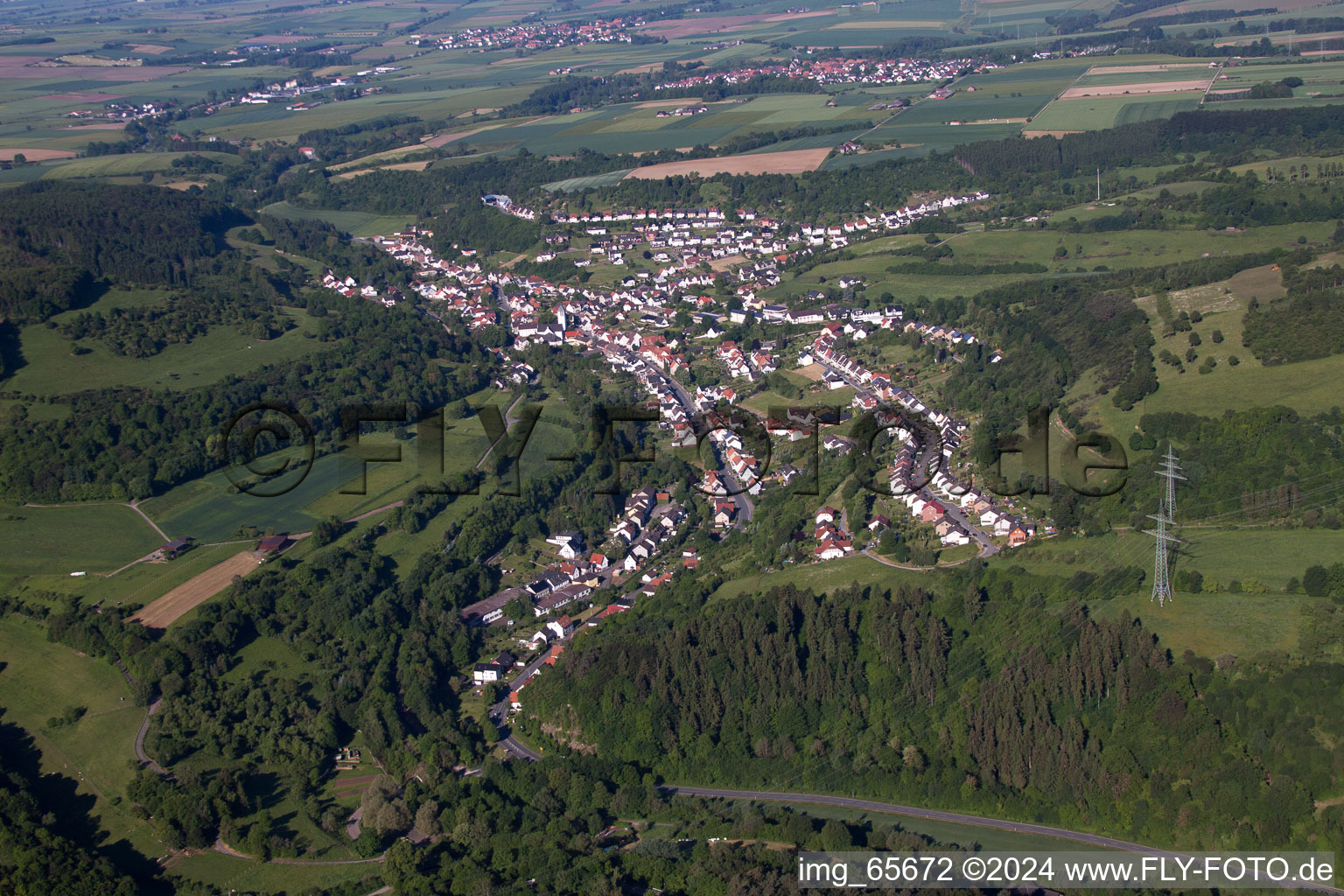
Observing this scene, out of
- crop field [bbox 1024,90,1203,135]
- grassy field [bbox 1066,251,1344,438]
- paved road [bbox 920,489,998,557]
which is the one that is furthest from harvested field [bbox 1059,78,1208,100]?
paved road [bbox 920,489,998,557]

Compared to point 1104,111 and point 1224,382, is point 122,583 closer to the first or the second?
point 1224,382

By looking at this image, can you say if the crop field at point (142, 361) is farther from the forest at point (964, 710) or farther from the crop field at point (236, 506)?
the forest at point (964, 710)

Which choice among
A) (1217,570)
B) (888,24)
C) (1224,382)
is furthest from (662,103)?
(1217,570)

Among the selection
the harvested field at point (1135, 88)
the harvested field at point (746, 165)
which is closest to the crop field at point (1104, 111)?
the harvested field at point (1135, 88)

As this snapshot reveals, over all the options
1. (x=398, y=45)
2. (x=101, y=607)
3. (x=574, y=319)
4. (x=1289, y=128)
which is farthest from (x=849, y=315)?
(x=398, y=45)

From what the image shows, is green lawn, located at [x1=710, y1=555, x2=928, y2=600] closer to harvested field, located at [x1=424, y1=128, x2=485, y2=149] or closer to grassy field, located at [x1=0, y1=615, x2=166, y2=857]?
grassy field, located at [x1=0, y1=615, x2=166, y2=857]
